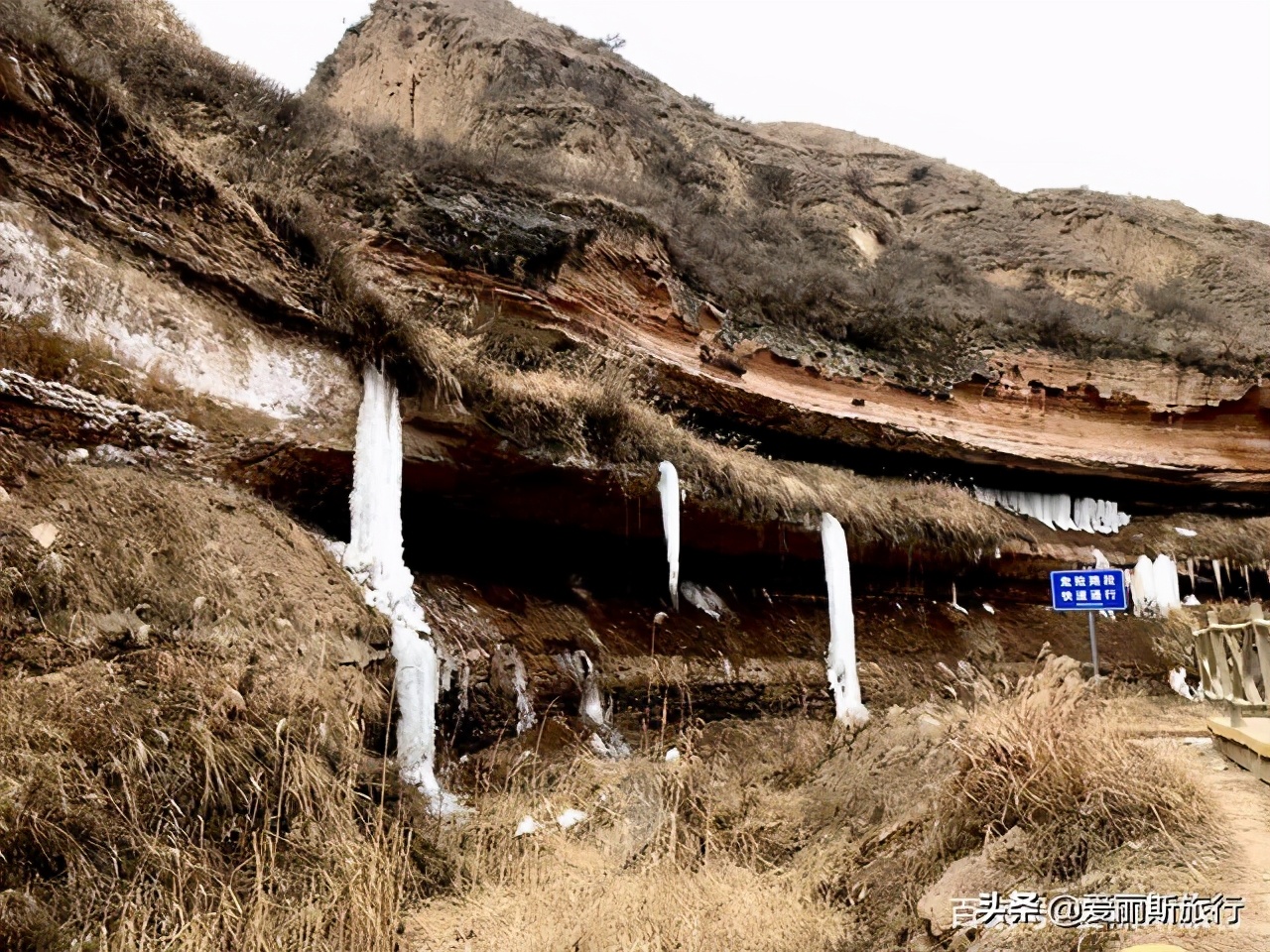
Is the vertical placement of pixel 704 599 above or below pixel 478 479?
below

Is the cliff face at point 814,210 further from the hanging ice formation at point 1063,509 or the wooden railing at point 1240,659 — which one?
the wooden railing at point 1240,659

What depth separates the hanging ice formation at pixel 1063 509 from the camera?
57.9 ft

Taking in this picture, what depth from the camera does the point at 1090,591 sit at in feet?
30.3

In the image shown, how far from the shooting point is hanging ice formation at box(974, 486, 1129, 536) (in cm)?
1766

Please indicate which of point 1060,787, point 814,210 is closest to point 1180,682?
point 1060,787

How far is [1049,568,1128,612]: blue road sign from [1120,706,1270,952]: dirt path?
3.01 metres

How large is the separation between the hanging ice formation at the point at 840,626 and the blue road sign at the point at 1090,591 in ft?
10.6

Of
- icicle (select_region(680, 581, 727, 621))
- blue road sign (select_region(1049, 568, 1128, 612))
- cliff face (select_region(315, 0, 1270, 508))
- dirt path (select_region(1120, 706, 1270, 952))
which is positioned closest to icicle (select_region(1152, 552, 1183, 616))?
cliff face (select_region(315, 0, 1270, 508))

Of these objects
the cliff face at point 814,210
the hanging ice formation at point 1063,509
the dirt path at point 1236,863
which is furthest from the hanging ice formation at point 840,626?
the hanging ice formation at point 1063,509

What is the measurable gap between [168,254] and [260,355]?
1.02 meters

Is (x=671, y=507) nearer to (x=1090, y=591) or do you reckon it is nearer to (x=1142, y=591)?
(x=1090, y=591)

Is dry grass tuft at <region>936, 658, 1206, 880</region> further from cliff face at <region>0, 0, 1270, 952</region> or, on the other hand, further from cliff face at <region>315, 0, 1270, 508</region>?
cliff face at <region>315, 0, 1270, 508</region>

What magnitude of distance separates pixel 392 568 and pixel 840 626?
664 centimetres

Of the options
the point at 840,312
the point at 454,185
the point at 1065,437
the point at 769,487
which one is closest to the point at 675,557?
the point at 769,487
